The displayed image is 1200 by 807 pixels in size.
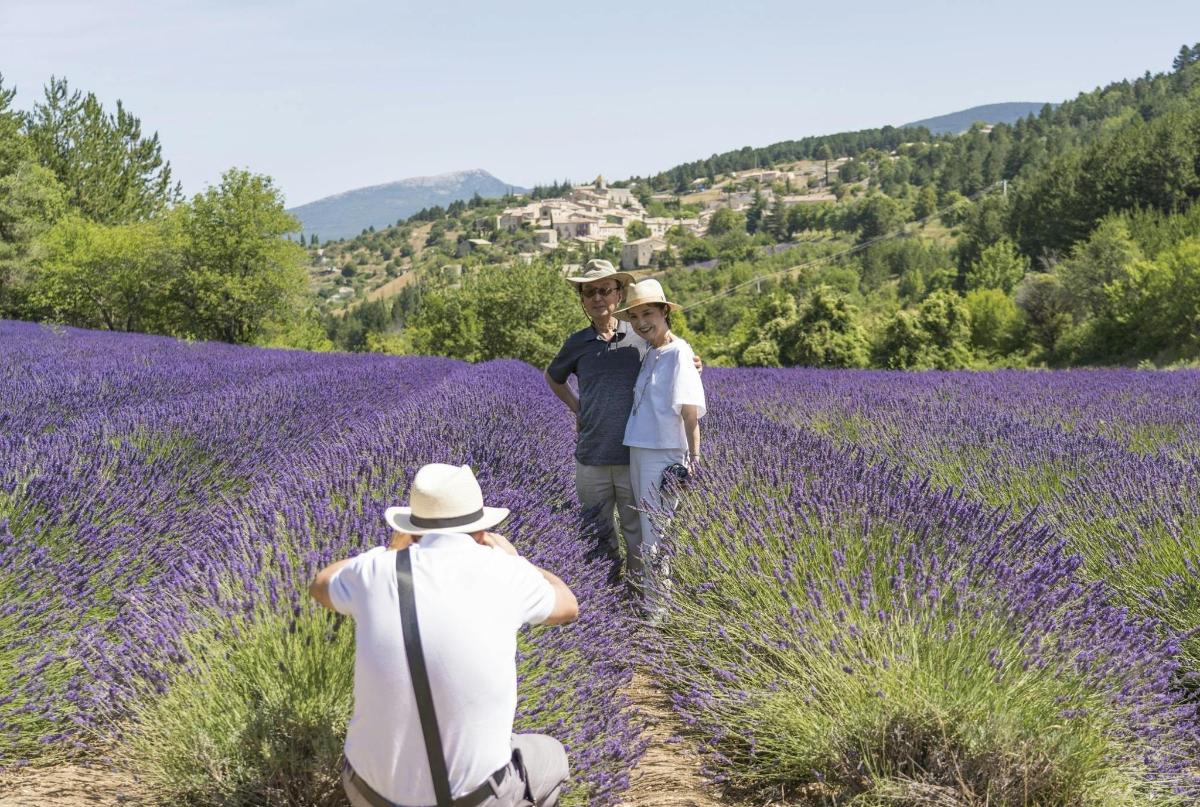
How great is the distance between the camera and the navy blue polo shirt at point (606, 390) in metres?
3.80

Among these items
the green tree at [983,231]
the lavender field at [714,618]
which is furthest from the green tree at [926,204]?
the lavender field at [714,618]

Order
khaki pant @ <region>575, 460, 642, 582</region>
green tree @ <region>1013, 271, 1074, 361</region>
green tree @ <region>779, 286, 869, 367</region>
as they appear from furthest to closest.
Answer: green tree @ <region>1013, 271, 1074, 361</region> < green tree @ <region>779, 286, 869, 367</region> < khaki pant @ <region>575, 460, 642, 582</region>

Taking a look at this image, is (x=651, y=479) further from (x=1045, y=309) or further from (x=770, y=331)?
(x=1045, y=309)

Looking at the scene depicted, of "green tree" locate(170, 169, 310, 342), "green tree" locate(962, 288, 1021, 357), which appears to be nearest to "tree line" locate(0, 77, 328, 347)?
"green tree" locate(170, 169, 310, 342)

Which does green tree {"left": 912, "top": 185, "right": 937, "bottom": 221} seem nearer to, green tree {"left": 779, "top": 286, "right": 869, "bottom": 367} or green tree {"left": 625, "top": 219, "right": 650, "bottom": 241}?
green tree {"left": 625, "top": 219, "right": 650, "bottom": 241}

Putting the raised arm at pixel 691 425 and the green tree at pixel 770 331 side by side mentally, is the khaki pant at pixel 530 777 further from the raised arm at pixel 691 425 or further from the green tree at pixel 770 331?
the green tree at pixel 770 331

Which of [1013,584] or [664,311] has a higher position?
[664,311]

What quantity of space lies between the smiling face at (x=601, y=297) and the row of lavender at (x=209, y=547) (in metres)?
0.75

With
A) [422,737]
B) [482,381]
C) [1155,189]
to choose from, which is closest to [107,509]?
[422,737]

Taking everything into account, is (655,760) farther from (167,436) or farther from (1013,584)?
(167,436)

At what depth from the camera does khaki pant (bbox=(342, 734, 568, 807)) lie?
1693 millimetres

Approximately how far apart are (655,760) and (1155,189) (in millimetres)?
58791

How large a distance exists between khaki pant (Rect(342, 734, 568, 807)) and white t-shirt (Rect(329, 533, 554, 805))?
0.05 metres

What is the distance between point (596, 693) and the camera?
2410 mm
